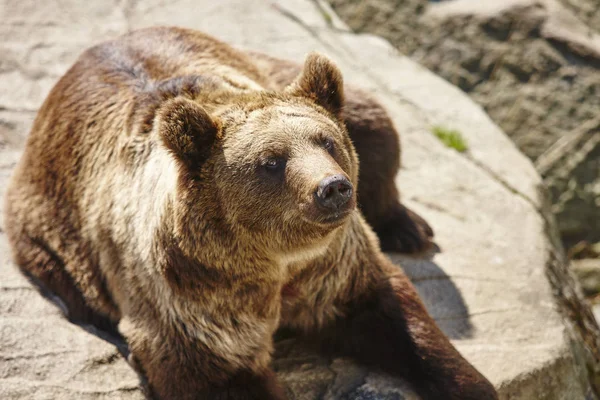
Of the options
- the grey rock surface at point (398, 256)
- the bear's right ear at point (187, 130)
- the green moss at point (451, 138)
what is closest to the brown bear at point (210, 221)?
the bear's right ear at point (187, 130)

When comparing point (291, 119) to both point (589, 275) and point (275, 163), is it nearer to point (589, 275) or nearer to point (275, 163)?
point (275, 163)

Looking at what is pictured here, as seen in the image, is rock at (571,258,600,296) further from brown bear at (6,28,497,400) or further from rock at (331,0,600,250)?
brown bear at (6,28,497,400)

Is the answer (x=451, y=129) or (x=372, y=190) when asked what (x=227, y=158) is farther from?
(x=451, y=129)

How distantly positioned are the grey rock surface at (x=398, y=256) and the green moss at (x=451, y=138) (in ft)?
0.33

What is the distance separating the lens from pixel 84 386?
15.0ft

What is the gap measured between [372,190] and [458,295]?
0.99 m

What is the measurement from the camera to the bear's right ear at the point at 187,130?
3.96 m

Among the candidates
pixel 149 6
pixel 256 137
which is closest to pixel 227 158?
pixel 256 137

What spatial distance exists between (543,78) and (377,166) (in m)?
4.68

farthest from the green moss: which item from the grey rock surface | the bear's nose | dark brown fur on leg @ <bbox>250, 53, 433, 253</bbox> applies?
the bear's nose

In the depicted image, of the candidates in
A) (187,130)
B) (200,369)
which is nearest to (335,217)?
(187,130)

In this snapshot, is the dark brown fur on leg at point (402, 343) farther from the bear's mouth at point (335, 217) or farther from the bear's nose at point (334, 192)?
the bear's nose at point (334, 192)

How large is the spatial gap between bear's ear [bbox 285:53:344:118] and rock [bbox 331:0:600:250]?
5.79 meters

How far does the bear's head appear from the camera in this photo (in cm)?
392
